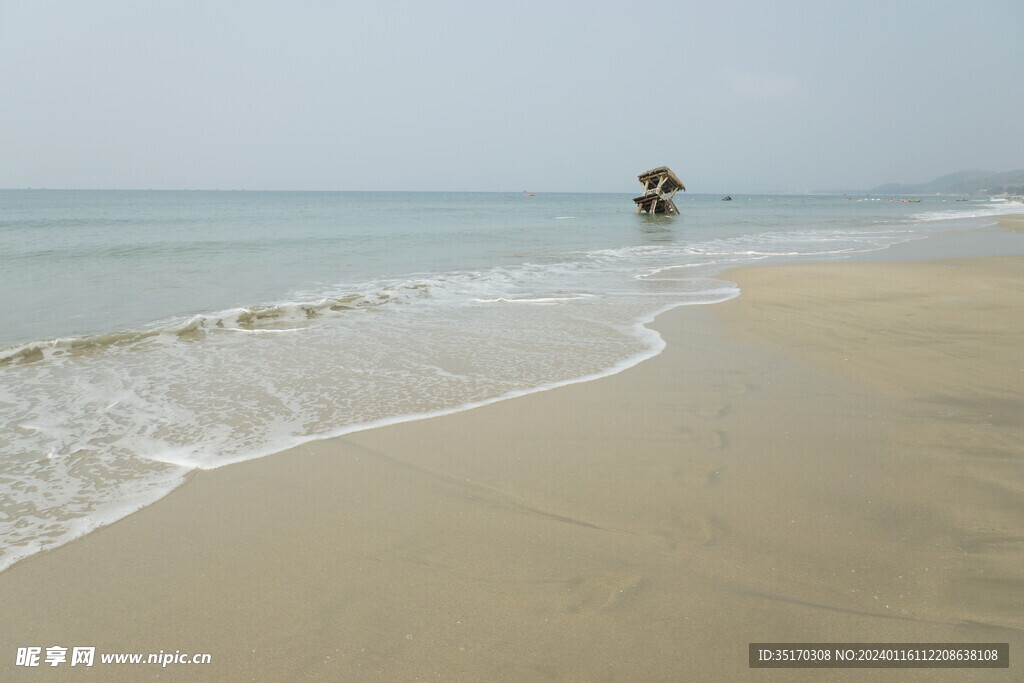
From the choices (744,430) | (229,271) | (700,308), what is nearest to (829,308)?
(700,308)

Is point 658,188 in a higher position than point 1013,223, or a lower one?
higher

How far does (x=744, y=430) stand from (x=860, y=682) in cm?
217

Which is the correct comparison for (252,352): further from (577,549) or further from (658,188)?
(658,188)

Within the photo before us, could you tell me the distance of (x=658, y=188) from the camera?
3869 centimetres

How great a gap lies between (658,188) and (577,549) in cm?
3880

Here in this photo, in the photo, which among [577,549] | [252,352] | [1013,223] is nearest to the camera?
[577,549]

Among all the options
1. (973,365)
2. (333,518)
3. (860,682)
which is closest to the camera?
(860,682)

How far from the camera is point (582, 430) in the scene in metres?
4.12

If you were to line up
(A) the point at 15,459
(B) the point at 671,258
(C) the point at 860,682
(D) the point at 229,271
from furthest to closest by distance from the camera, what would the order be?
(B) the point at 671,258, (D) the point at 229,271, (A) the point at 15,459, (C) the point at 860,682

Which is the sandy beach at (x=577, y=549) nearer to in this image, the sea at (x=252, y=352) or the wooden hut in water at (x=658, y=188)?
the sea at (x=252, y=352)

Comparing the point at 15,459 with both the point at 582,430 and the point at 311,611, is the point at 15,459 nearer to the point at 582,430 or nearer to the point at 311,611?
the point at 311,611

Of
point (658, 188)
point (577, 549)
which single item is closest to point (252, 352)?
point (577, 549)

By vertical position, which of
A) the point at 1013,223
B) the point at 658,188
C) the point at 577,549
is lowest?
the point at 577,549

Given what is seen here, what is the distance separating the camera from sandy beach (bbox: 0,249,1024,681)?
2148mm
